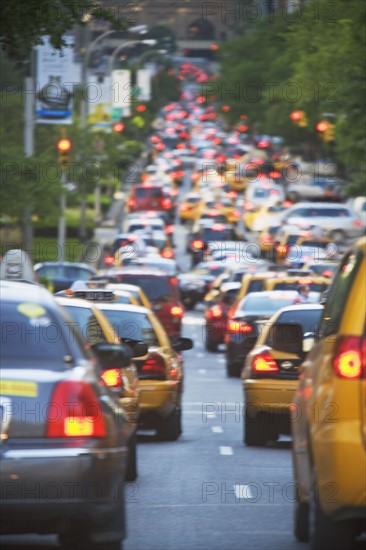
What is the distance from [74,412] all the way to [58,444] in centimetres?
19

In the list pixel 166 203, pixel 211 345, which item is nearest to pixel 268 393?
pixel 211 345

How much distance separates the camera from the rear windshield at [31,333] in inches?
365

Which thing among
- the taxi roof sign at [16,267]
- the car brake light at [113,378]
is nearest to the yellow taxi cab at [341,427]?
the car brake light at [113,378]

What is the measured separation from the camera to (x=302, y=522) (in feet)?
35.5

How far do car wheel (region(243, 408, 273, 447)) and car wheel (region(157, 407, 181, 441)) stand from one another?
87cm

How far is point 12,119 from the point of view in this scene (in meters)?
55.7

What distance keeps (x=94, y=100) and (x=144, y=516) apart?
55.6 m

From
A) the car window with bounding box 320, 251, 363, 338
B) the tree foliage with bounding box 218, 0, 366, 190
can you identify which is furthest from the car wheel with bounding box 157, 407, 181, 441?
the tree foliage with bounding box 218, 0, 366, 190

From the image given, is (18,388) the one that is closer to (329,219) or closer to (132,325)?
(132,325)

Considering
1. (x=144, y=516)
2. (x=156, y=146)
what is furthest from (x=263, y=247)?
(x=156, y=146)

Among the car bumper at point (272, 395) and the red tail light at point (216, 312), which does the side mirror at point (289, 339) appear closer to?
the car bumper at point (272, 395)

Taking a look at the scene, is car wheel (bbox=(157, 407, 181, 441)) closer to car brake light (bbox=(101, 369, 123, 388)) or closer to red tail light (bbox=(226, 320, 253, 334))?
car brake light (bbox=(101, 369, 123, 388))

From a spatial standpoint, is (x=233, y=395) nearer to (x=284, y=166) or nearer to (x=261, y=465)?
(x=261, y=465)

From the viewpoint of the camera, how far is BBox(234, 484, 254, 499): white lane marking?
43.1ft
